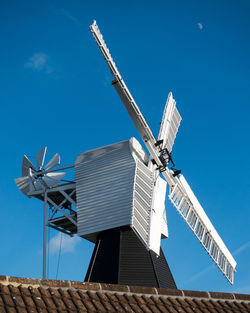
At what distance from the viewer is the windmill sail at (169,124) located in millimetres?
25734

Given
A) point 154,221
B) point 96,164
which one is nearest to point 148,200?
point 154,221

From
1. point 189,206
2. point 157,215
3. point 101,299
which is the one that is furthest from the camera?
point 189,206

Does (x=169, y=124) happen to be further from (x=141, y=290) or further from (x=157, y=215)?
(x=141, y=290)

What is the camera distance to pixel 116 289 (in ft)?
36.0

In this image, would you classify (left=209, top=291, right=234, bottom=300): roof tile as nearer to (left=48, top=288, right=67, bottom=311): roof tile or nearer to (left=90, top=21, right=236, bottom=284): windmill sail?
(left=48, top=288, right=67, bottom=311): roof tile

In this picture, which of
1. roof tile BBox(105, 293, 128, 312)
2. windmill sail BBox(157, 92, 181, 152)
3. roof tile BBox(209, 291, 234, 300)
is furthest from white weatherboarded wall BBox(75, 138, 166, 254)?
roof tile BBox(105, 293, 128, 312)

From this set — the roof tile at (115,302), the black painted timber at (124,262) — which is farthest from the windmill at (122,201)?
the roof tile at (115,302)

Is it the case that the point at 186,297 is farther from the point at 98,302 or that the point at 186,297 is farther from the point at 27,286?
the point at 27,286

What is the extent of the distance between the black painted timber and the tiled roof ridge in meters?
8.91

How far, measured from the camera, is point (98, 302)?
10.4 m

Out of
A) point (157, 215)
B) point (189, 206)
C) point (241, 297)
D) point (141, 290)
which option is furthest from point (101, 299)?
point (189, 206)

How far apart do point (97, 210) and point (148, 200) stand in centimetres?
218

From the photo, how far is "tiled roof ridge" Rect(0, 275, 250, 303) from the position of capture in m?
9.89

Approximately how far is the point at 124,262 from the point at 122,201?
7.99 feet
